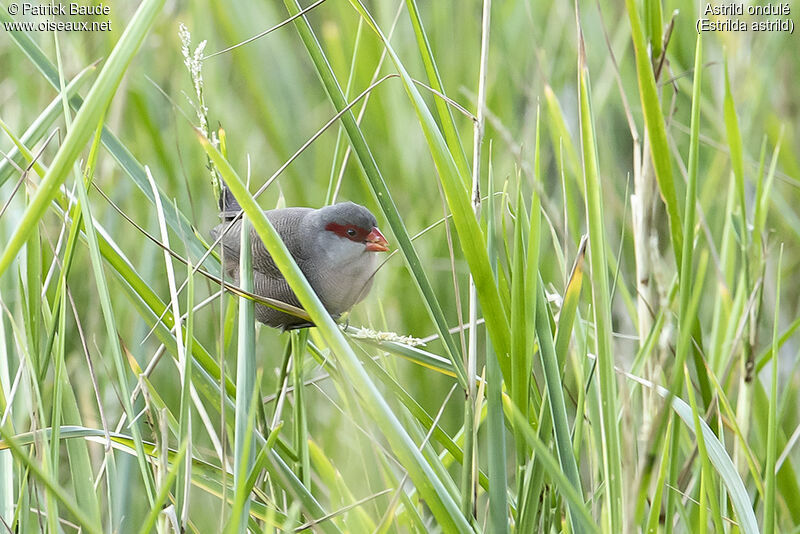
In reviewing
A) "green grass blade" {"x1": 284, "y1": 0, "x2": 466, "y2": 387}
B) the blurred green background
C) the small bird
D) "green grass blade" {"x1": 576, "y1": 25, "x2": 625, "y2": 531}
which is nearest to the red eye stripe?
the small bird

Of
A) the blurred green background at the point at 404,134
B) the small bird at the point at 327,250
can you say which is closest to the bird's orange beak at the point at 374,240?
the small bird at the point at 327,250

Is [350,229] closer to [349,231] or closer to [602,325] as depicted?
[349,231]

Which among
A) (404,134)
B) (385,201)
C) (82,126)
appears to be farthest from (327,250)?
(82,126)

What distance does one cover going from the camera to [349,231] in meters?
1.62

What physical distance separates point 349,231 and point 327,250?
0.20 ft

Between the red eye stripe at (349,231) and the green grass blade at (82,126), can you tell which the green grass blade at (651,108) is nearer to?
the green grass blade at (82,126)

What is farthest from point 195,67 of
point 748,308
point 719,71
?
point 719,71

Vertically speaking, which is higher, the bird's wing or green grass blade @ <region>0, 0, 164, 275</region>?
green grass blade @ <region>0, 0, 164, 275</region>

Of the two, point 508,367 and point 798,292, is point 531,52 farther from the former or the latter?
point 508,367

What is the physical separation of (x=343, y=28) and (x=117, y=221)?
88 centimetres

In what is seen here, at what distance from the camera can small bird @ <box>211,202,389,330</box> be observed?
1.57 m

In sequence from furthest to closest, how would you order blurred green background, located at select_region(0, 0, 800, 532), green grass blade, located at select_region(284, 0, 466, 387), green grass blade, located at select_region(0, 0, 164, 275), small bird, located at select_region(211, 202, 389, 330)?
blurred green background, located at select_region(0, 0, 800, 532)
small bird, located at select_region(211, 202, 389, 330)
green grass blade, located at select_region(284, 0, 466, 387)
green grass blade, located at select_region(0, 0, 164, 275)

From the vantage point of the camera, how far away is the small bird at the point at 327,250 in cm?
157

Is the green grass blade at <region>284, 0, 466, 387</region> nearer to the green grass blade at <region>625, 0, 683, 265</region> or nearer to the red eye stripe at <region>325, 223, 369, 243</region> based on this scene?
the green grass blade at <region>625, 0, 683, 265</region>
